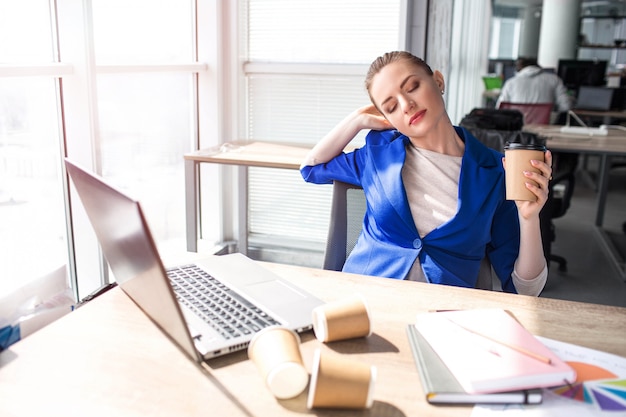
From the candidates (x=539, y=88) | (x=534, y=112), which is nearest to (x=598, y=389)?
(x=534, y=112)

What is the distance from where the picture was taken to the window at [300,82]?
3467 mm

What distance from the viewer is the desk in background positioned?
11.9ft

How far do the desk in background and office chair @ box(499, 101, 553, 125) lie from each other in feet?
1.33

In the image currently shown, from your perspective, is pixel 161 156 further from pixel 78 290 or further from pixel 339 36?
pixel 339 36

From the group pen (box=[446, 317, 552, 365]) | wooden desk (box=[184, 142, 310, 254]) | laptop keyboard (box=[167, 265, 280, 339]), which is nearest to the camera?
pen (box=[446, 317, 552, 365])

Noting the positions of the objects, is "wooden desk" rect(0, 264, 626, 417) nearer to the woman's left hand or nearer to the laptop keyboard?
the laptop keyboard

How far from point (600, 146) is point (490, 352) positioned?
10.5ft

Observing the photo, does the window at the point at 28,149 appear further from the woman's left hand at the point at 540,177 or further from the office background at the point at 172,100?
the woman's left hand at the point at 540,177

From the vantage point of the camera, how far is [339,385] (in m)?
0.80

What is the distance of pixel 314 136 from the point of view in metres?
3.70

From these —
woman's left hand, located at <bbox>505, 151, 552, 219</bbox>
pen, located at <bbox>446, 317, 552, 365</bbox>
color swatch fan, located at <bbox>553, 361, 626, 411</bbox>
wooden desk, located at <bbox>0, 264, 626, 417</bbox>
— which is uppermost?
woman's left hand, located at <bbox>505, 151, 552, 219</bbox>

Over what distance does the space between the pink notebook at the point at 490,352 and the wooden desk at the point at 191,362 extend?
0.05 meters

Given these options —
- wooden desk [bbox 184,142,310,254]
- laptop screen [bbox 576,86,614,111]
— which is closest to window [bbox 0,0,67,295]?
wooden desk [bbox 184,142,310,254]

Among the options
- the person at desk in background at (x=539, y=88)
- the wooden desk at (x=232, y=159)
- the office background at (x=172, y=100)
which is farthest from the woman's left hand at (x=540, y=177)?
the person at desk in background at (x=539, y=88)
